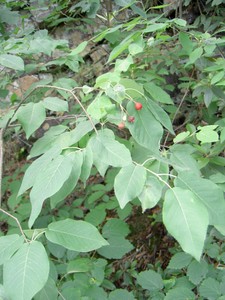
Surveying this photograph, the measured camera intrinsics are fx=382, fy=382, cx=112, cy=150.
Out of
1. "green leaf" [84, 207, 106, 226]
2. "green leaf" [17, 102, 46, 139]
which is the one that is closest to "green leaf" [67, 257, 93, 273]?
"green leaf" [84, 207, 106, 226]

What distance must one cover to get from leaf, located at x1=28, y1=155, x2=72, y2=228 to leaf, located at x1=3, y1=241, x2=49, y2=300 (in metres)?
0.09

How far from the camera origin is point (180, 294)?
5.96 ft

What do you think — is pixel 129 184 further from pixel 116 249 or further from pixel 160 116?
pixel 116 249

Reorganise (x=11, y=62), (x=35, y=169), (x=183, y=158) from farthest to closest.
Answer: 1. (x=11, y=62)
2. (x=183, y=158)
3. (x=35, y=169)

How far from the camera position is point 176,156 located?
1244 mm

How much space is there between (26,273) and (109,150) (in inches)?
14.2

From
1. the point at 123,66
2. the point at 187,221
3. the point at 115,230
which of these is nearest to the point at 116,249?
the point at 115,230

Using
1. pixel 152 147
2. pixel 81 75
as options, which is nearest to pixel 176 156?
pixel 152 147

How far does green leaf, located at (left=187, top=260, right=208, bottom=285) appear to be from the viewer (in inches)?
73.1

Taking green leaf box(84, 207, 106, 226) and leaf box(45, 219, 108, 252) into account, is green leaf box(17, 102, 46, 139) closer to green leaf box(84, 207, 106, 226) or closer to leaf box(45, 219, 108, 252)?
leaf box(45, 219, 108, 252)

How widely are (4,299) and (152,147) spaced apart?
54 centimetres

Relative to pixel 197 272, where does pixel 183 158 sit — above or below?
above

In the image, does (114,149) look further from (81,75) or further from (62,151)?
(81,75)

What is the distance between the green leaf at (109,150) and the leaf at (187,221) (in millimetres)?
173
